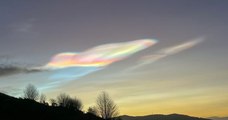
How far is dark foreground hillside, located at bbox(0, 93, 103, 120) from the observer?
10688cm

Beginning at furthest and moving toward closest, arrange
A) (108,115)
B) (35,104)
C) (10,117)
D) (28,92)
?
(28,92) → (108,115) → (35,104) → (10,117)

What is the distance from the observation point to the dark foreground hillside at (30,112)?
10688cm

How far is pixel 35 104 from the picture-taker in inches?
5108

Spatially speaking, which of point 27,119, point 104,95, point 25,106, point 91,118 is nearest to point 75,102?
point 104,95

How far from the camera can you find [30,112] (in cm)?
11475

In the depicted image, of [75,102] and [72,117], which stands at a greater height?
[75,102]

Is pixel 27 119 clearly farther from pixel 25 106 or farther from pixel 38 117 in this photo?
pixel 25 106

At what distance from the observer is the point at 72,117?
122625 mm

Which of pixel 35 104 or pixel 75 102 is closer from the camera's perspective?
pixel 35 104

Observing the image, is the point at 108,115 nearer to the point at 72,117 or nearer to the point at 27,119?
the point at 72,117

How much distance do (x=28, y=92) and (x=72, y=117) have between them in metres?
70.5

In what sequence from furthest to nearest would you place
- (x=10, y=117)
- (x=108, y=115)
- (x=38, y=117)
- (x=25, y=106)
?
(x=108, y=115) < (x=25, y=106) < (x=38, y=117) < (x=10, y=117)

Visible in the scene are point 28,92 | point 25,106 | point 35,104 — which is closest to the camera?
point 25,106

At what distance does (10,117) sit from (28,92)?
8610 cm
